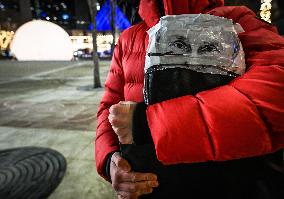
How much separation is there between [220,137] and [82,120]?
538 cm

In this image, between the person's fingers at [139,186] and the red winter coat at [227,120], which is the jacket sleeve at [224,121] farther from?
the person's fingers at [139,186]

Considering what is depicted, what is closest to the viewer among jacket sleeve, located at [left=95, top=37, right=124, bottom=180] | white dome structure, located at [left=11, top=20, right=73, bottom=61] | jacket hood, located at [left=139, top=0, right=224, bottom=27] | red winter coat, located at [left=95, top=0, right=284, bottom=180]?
red winter coat, located at [left=95, top=0, right=284, bottom=180]

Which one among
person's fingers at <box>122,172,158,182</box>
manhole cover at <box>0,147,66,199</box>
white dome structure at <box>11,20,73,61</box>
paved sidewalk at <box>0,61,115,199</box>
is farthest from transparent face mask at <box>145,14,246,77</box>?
white dome structure at <box>11,20,73,61</box>

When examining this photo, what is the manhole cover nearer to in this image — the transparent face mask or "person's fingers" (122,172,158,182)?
"person's fingers" (122,172,158,182)

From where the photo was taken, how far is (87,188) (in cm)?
344

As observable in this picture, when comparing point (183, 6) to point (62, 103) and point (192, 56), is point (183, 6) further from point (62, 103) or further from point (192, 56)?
point (62, 103)

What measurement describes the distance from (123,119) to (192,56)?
36 cm

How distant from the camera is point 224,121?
968 mm

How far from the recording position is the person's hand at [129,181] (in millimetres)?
1133

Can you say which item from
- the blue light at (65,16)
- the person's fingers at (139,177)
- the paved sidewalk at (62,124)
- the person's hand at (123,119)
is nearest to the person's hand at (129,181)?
the person's fingers at (139,177)

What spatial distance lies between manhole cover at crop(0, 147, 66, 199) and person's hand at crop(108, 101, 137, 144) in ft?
8.63

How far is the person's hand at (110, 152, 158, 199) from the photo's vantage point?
1.13m

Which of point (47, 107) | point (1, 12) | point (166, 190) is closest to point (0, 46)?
point (1, 12)

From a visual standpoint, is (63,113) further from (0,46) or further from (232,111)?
(0,46)
